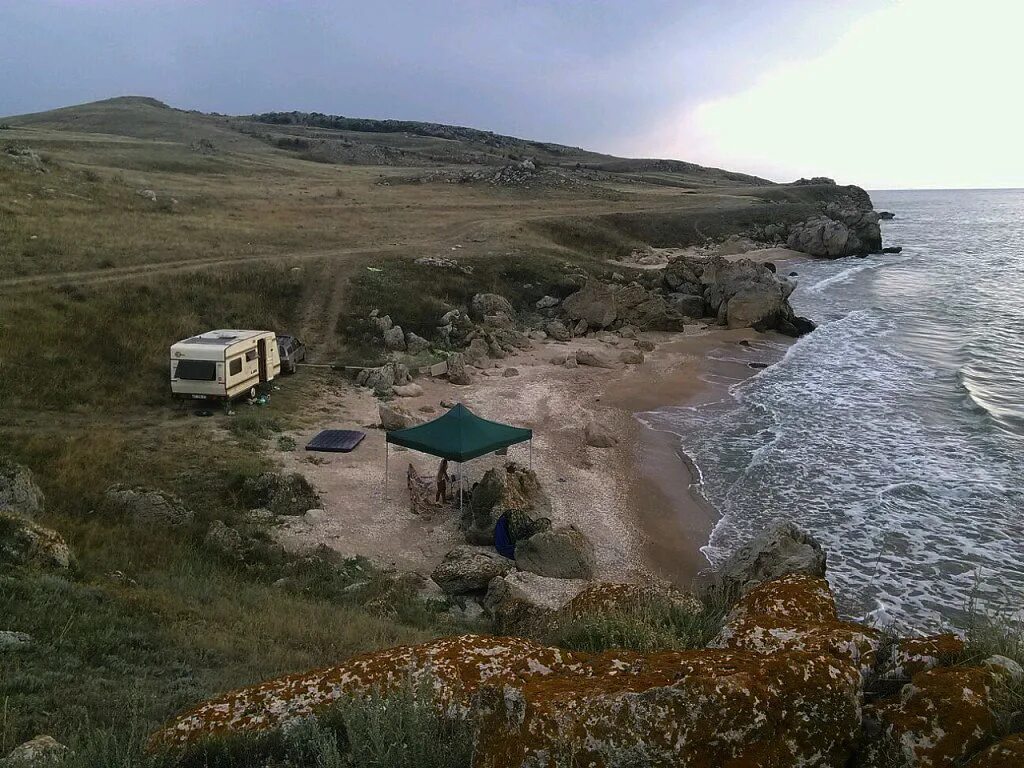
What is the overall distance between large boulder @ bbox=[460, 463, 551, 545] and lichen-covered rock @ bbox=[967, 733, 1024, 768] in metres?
12.0

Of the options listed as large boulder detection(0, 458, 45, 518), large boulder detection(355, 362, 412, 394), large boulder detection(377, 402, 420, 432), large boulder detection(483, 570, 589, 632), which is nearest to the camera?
large boulder detection(483, 570, 589, 632)

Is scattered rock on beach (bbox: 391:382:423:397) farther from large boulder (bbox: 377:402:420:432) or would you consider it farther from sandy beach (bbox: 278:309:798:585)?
large boulder (bbox: 377:402:420:432)

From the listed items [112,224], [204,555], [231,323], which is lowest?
[204,555]

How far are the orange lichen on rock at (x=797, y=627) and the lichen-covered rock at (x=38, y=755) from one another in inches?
190

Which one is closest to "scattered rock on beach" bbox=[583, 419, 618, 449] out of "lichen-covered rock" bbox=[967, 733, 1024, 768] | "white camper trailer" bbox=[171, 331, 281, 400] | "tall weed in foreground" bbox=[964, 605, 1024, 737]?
"white camper trailer" bbox=[171, 331, 281, 400]

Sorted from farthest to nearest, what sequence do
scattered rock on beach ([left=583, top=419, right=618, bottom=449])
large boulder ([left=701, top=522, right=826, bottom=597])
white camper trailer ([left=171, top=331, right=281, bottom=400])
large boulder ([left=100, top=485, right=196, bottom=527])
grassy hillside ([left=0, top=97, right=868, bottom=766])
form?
scattered rock on beach ([left=583, top=419, right=618, bottom=449]), white camper trailer ([left=171, top=331, right=281, bottom=400]), large boulder ([left=100, top=485, right=196, bottom=527]), large boulder ([left=701, top=522, right=826, bottom=597]), grassy hillside ([left=0, top=97, right=868, bottom=766])

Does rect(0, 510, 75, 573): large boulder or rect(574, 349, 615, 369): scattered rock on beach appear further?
rect(574, 349, 615, 369): scattered rock on beach

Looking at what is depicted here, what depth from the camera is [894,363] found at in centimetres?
3394

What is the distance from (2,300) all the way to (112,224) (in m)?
14.2

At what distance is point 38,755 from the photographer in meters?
4.66

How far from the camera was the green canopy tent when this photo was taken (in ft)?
52.9

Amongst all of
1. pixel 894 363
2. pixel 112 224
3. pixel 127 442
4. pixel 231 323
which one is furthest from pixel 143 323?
pixel 894 363

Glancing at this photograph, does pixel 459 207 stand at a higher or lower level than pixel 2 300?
higher

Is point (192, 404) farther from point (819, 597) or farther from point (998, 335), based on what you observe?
point (998, 335)
